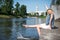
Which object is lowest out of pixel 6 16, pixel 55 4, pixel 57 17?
pixel 6 16

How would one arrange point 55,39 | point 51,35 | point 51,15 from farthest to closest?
point 51,35 → point 55,39 → point 51,15

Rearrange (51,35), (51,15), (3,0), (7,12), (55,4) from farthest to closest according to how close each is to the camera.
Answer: (3,0), (7,12), (55,4), (51,35), (51,15)

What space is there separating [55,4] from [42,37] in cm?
556

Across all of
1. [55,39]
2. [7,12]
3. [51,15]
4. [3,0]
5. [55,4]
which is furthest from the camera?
[3,0]

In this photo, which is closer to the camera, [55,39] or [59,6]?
[55,39]

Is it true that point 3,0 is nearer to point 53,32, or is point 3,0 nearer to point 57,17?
point 57,17

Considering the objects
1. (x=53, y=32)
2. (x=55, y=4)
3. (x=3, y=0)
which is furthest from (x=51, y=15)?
(x=3, y=0)

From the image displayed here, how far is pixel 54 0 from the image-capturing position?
10352mm

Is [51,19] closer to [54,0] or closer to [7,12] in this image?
[54,0]

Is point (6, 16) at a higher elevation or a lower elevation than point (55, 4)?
lower

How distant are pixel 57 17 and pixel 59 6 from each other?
0.61 meters

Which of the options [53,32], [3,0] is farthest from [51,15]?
[3,0]

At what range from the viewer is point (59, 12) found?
10719 millimetres

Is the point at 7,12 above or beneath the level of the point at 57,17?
beneath
